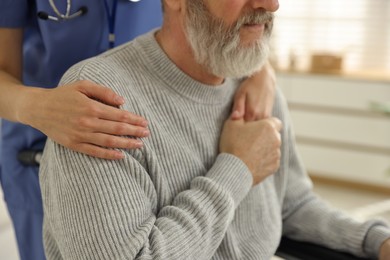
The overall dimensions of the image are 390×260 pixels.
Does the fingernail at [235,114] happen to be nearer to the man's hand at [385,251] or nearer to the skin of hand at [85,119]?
the skin of hand at [85,119]

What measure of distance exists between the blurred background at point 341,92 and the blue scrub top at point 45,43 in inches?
114

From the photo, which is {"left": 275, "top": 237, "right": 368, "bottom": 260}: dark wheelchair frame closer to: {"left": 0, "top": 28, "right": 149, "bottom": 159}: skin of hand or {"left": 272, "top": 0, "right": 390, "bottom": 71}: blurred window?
{"left": 0, "top": 28, "right": 149, "bottom": 159}: skin of hand

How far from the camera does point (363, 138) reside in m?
4.07

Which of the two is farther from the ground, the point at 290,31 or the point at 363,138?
the point at 290,31

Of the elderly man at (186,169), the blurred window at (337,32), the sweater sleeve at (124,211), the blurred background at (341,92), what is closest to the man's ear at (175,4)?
the elderly man at (186,169)

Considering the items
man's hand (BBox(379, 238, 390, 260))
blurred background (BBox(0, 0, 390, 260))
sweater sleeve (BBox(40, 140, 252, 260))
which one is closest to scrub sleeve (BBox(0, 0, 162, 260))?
sweater sleeve (BBox(40, 140, 252, 260))

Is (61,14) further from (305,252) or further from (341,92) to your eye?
(341,92)

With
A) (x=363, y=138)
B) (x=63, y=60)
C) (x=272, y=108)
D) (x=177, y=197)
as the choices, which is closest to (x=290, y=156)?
(x=272, y=108)

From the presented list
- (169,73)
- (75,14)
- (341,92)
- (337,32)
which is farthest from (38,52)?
(337,32)

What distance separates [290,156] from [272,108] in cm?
17

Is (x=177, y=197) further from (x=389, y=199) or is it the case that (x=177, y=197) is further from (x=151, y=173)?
(x=389, y=199)

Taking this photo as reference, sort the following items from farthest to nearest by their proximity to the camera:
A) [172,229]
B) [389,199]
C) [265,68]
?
[389,199] < [265,68] < [172,229]

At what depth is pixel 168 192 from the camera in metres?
1.07

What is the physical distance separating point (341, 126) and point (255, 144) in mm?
3203
